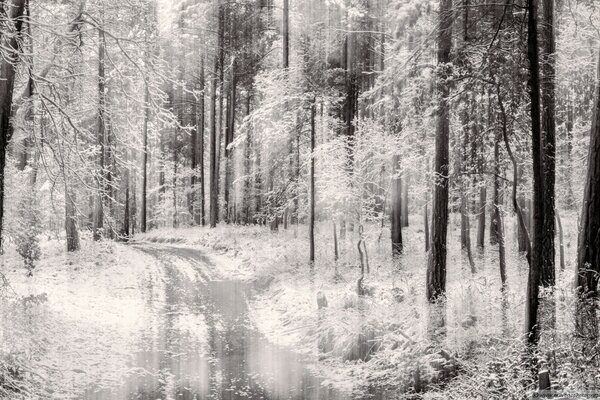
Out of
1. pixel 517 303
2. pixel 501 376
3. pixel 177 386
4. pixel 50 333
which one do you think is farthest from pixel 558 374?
pixel 50 333

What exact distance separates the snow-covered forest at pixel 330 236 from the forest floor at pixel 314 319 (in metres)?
0.06

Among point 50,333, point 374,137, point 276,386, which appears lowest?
point 276,386

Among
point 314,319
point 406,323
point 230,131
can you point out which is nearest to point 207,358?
point 314,319

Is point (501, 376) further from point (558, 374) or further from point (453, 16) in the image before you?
point (453, 16)

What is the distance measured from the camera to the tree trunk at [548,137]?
8.93 metres

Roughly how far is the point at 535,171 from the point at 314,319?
24.1 feet

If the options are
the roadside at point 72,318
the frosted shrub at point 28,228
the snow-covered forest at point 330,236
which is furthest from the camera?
the frosted shrub at point 28,228

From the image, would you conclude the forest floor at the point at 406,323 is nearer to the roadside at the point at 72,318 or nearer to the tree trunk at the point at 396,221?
the tree trunk at the point at 396,221

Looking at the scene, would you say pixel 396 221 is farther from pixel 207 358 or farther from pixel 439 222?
pixel 207 358

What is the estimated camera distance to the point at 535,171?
22.7 ft

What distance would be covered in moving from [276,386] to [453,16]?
24.8ft

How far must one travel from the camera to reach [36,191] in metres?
14.2

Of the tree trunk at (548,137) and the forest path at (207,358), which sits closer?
the forest path at (207,358)

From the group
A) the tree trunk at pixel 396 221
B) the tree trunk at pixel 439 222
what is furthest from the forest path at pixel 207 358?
the tree trunk at pixel 396 221
